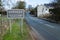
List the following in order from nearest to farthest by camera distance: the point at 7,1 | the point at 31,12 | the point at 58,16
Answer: the point at 7,1
the point at 58,16
the point at 31,12

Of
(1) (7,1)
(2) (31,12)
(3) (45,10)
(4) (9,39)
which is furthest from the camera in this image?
(2) (31,12)

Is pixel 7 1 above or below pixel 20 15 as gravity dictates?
above

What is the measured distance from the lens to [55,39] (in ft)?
55.3

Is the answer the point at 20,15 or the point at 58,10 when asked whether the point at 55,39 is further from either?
the point at 58,10

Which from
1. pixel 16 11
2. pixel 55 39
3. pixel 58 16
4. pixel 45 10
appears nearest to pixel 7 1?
pixel 16 11

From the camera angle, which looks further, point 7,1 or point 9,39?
point 7,1

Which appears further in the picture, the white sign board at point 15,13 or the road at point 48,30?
the road at point 48,30

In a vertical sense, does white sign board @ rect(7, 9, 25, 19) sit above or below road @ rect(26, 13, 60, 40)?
above

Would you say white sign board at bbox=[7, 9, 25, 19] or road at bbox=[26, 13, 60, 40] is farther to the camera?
road at bbox=[26, 13, 60, 40]

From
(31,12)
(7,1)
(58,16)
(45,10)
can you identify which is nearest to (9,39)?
(7,1)

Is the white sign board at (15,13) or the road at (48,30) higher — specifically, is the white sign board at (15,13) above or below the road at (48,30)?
above

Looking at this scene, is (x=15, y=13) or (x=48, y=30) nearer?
(x=15, y=13)

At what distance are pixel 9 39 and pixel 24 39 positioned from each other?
125 centimetres

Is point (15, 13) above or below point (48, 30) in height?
above
